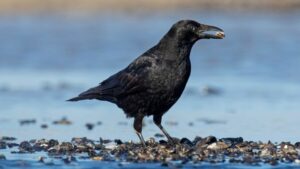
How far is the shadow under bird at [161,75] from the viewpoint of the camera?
37.9 ft

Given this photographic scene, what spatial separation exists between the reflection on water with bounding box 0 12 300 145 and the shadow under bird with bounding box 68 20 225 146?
57.5 inches

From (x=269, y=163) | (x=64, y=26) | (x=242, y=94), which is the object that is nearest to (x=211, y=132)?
(x=269, y=163)

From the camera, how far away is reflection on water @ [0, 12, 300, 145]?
14.5 m

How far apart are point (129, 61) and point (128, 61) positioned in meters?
0.10

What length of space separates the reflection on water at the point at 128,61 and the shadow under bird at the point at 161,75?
1.46 m

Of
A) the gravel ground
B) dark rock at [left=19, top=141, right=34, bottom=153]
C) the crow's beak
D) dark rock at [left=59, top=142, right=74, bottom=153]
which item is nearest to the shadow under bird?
the crow's beak

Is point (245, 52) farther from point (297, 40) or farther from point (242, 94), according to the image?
point (242, 94)

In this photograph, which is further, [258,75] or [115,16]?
[115,16]

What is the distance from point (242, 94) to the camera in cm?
1823

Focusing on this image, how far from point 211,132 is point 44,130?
230 cm

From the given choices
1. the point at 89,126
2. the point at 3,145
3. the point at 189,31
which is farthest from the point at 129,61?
the point at 189,31

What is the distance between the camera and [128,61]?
24.2m

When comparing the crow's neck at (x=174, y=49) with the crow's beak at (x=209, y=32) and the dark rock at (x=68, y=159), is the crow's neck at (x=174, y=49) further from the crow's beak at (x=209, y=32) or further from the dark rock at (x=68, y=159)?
the dark rock at (x=68, y=159)

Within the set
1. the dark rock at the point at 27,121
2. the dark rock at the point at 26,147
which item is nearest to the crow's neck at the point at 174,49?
the dark rock at the point at 26,147
